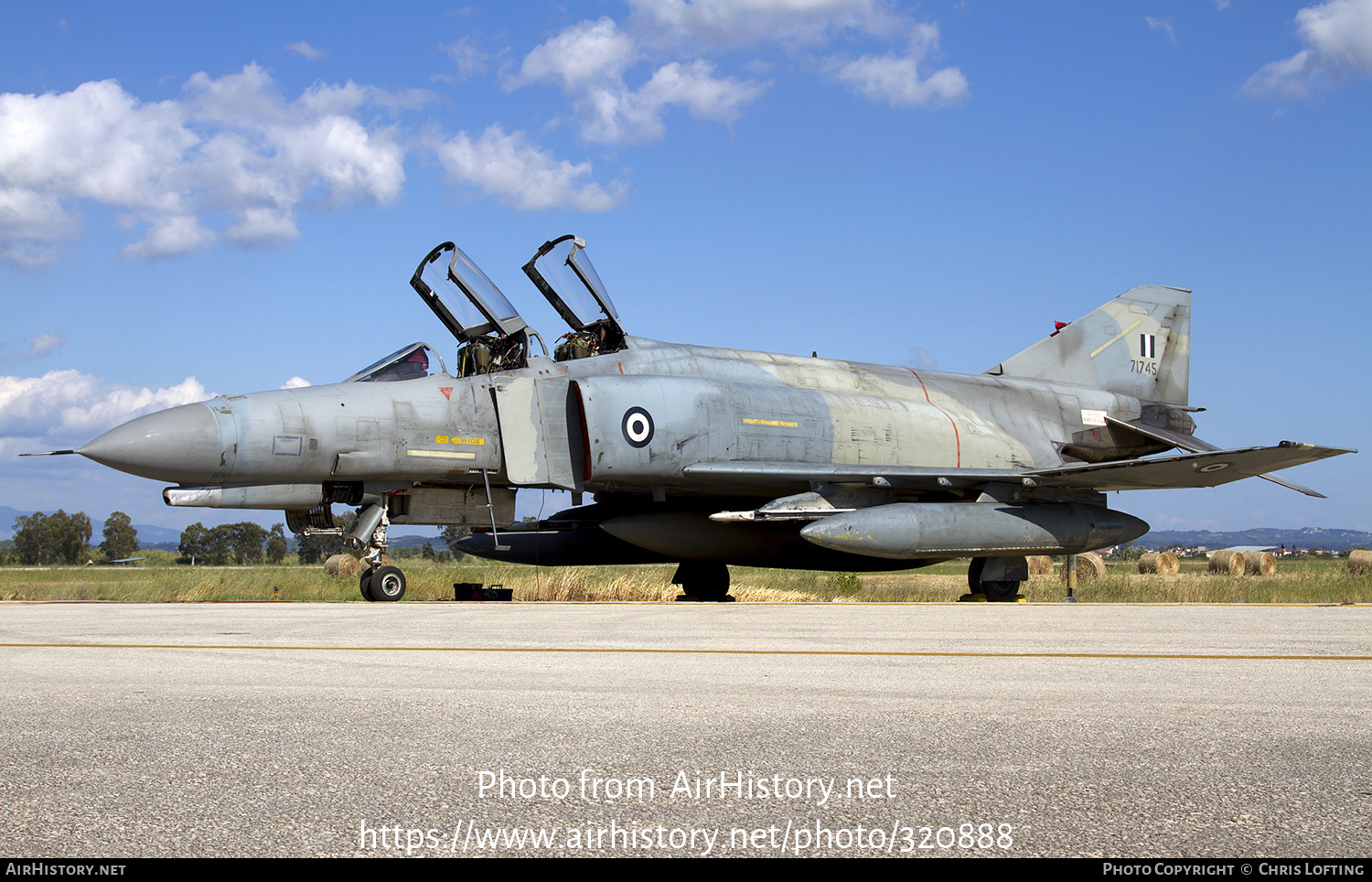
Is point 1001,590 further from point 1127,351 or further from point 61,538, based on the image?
point 61,538

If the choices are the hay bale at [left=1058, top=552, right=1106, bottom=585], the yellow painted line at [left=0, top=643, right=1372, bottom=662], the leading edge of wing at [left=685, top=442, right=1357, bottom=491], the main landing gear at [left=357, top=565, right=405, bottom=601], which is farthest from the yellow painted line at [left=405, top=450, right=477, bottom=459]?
the hay bale at [left=1058, top=552, right=1106, bottom=585]

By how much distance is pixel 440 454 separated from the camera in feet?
40.1

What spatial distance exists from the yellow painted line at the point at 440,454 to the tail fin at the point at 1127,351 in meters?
9.25

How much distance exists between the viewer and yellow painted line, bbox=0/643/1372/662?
20.2 feet

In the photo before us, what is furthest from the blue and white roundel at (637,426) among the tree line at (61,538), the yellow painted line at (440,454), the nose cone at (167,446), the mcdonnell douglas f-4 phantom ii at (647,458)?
the tree line at (61,538)

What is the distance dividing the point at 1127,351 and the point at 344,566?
17.4 meters

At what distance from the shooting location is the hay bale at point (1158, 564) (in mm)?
30303

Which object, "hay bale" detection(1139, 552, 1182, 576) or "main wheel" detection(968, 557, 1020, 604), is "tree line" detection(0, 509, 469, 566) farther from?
"main wheel" detection(968, 557, 1020, 604)

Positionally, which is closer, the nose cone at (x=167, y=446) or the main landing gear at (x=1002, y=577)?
the nose cone at (x=167, y=446)

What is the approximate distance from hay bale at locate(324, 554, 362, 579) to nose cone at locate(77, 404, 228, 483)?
1351 cm

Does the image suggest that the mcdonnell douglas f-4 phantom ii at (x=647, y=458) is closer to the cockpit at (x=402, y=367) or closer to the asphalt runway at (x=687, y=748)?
the cockpit at (x=402, y=367)

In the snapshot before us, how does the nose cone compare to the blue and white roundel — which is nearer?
the nose cone

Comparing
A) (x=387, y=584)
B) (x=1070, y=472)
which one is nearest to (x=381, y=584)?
(x=387, y=584)
